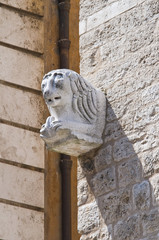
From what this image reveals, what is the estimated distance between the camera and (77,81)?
10.6 m

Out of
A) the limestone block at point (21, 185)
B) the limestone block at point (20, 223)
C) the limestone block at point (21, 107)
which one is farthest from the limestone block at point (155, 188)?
the limestone block at point (21, 107)

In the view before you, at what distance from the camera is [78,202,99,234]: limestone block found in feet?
34.6

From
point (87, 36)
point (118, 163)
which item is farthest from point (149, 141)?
point (87, 36)

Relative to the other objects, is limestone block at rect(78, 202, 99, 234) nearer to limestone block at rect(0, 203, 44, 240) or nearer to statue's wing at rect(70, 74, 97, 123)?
statue's wing at rect(70, 74, 97, 123)

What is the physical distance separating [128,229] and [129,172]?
0.38 meters

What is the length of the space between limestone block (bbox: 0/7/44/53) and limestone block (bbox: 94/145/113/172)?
392 cm

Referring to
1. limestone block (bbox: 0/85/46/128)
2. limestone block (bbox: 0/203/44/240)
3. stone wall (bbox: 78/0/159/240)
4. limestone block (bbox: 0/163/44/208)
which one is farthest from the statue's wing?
limestone block (bbox: 0/85/46/128)

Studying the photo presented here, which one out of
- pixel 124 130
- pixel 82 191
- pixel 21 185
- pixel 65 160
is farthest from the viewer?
pixel 65 160

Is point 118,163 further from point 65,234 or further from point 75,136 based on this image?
point 65,234

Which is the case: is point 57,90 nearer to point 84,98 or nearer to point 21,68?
point 84,98

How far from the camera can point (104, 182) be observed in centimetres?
1058

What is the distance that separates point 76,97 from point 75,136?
0.90ft

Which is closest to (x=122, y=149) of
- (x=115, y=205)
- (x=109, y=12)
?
(x=115, y=205)

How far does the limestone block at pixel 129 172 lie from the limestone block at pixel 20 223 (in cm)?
344
